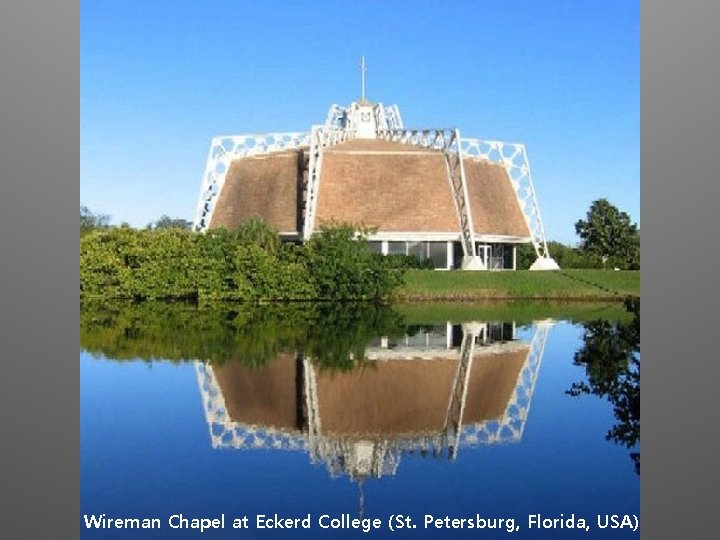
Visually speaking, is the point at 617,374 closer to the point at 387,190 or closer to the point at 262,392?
the point at 262,392

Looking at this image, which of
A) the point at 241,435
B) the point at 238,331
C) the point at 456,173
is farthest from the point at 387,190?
the point at 241,435

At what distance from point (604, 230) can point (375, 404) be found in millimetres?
58446

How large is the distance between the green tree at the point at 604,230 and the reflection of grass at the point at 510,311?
89.0ft

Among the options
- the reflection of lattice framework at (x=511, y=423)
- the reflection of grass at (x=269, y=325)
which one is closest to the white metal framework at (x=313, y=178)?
the reflection of grass at (x=269, y=325)

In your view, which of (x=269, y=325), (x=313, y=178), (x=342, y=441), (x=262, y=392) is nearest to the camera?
(x=342, y=441)

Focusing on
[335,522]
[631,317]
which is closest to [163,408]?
[335,522]

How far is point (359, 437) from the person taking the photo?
11000 millimetres

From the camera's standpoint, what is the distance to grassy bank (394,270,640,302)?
40938 millimetres

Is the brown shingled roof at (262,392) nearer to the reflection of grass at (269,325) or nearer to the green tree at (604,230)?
the reflection of grass at (269,325)
